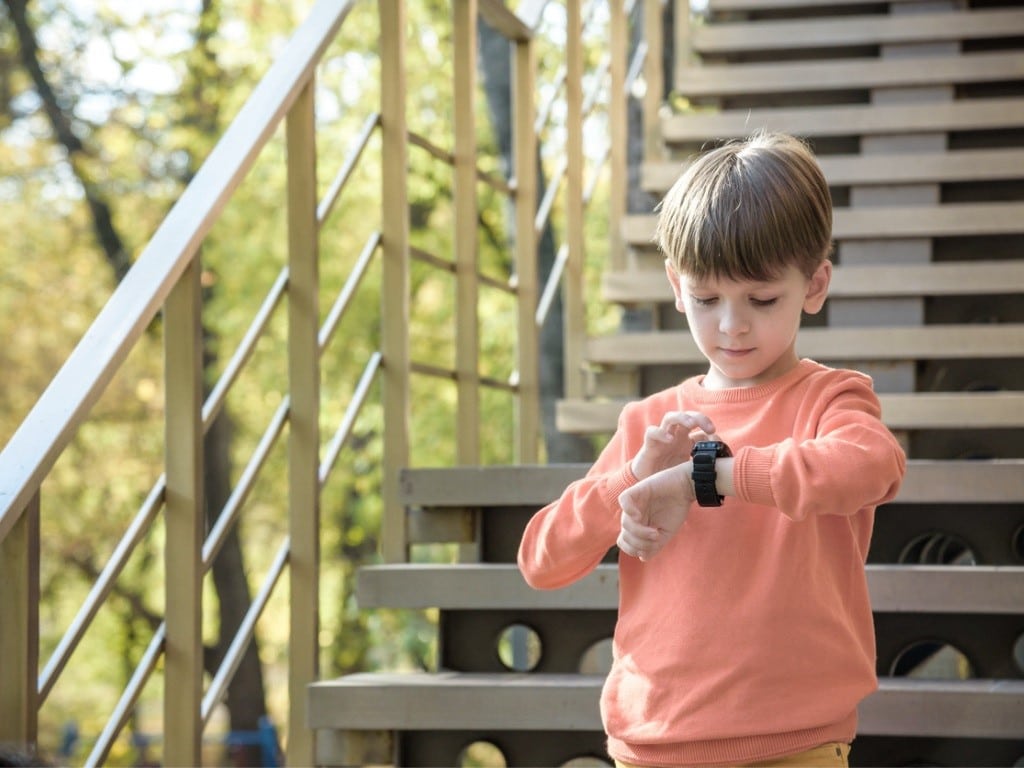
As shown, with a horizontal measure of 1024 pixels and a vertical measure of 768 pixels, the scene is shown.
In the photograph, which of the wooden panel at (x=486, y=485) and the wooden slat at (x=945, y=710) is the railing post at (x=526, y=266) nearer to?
the wooden panel at (x=486, y=485)

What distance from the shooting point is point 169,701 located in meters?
2.39

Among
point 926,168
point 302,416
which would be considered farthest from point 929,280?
point 302,416

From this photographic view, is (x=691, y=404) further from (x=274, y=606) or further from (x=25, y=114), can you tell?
(x=274, y=606)

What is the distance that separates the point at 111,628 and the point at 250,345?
14059 millimetres

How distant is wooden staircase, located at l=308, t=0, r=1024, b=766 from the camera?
2.57m

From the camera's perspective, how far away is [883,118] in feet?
15.4

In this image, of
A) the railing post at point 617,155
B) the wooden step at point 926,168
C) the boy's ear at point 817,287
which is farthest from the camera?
the railing post at point 617,155

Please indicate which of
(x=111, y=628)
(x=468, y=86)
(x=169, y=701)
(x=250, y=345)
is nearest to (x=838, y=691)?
(x=169, y=701)

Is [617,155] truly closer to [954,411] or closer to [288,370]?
[954,411]

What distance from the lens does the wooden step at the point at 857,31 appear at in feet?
16.8

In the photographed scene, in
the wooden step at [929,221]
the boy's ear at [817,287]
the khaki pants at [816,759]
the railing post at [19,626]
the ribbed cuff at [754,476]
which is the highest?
the wooden step at [929,221]

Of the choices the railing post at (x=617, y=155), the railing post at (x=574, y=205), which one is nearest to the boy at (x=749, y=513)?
the railing post at (x=574, y=205)

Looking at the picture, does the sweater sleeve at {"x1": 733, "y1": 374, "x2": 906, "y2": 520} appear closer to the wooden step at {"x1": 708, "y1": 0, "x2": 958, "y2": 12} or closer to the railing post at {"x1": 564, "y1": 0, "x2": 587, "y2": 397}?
the railing post at {"x1": 564, "y1": 0, "x2": 587, "y2": 397}

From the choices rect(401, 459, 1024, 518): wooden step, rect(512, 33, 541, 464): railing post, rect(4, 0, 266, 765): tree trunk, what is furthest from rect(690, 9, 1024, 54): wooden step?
rect(4, 0, 266, 765): tree trunk
